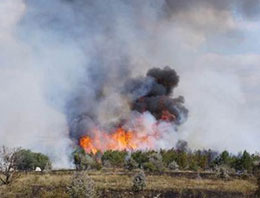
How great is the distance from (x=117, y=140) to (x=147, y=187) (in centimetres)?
8006

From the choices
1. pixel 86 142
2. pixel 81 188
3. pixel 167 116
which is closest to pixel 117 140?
pixel 86 142

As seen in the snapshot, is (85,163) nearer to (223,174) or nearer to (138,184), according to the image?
(223,174)

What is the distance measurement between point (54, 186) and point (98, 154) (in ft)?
192

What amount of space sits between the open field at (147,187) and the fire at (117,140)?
66.3 m

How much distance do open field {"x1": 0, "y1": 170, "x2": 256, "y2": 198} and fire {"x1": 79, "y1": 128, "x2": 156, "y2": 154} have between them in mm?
66270

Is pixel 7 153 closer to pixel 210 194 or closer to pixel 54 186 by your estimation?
pixel 54 186

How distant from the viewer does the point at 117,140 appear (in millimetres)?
117188

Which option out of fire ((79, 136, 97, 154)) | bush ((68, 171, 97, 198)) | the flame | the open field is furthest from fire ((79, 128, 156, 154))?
bush ((68, 171, 97, 198))

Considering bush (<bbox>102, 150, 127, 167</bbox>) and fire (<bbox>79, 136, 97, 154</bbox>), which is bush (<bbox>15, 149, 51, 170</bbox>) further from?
fire (<bbox>79, 136, 97, 154</bbox>)

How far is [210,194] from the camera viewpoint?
112 ft

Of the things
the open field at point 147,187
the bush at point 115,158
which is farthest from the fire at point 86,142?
the open field at point 147,187

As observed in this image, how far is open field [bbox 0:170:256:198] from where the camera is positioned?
33.9 m

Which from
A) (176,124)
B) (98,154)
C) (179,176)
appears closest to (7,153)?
(179,176)

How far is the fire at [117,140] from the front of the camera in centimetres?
11306
